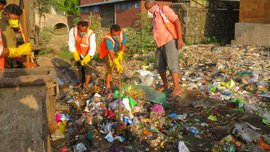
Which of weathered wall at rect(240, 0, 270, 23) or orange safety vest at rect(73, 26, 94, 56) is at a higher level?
weathered wall at rect(240, 0, 270, 23)

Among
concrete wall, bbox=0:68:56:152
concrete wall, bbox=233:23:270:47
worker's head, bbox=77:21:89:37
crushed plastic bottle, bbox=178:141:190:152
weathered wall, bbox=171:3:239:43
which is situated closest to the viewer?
concrete wall, bbox=0:68:56:152

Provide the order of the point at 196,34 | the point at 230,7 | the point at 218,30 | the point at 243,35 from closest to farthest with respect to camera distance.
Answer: the point at 243,35
the point at 196,34
the point at 218,30
the point at 230,7

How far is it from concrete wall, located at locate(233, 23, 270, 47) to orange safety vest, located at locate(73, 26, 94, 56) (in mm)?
5971

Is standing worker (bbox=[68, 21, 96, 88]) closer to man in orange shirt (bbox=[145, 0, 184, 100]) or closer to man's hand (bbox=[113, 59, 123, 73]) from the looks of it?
man's hand (bbox=[113, 59, 123, 73])

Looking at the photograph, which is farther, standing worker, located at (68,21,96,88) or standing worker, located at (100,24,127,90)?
standing worker, located at (68,21,96,88)

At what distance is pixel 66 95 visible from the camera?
223 inches

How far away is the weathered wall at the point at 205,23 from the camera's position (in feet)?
38.8

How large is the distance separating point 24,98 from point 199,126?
7.92 ft

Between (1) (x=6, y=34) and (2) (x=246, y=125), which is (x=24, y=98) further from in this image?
(2) (x=246, y=125)

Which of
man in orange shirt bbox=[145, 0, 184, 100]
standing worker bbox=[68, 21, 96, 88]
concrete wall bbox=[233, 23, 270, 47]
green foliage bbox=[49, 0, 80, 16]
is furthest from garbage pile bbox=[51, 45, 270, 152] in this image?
green foliage bbox=[49, 0, 80, 16]

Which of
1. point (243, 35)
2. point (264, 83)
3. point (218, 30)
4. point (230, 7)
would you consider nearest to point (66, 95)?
point (264, 83)

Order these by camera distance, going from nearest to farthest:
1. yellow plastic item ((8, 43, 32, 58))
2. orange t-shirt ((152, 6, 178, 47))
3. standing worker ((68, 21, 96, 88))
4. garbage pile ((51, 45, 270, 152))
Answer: garbage pile ((51, 45, 270, 152))
yellow plastic item ((8, 43, 32, 58))
orange t-shirt ((152, 6, 178, 47))
standing worker ((68, 21, 96, 88))

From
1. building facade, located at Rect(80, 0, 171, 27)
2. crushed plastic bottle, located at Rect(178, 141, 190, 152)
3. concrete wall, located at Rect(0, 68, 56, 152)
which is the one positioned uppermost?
building facade, located at Rect(80, 0, 171, 27)

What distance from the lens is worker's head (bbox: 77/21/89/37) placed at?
5438mm
